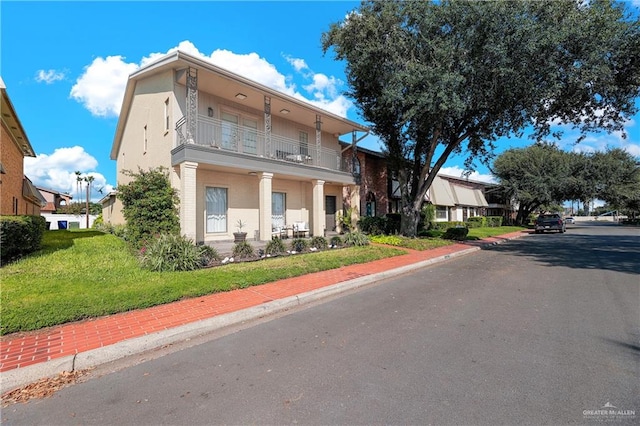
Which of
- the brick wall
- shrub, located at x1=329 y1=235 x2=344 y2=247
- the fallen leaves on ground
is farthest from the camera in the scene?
shrub, located at x1=329 y1=235 x2=344 y2=247

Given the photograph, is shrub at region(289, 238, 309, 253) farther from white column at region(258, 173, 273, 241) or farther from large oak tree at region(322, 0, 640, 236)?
large oak tree at region(322, 0, 640, 236)

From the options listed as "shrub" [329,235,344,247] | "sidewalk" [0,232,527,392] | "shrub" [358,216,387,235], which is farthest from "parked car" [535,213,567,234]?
"sidewalk" [0,232,527,392]

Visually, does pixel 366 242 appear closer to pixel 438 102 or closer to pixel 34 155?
pixel 438 102

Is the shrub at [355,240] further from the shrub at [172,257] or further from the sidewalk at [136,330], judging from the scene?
the shrub at [172,257]

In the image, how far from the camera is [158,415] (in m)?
2.77

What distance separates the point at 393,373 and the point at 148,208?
425 inches

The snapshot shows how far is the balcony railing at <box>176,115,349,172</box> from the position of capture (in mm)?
12594

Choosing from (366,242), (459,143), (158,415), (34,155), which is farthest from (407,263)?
(34,155)

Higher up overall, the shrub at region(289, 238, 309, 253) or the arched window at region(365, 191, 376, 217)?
the arched window at region(365, 191, 376, 217)

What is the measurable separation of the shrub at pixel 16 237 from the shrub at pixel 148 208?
2.69 metres

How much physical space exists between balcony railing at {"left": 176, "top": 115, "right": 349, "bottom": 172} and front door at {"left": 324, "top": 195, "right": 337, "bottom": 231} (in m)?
2.32

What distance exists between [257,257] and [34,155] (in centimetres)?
1584

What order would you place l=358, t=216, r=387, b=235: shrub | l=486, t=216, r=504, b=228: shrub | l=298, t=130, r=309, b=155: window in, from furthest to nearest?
l=486, t=216, r=504, b=228: shrub, l=358, t=216, r=387, b=235: shrub, l=298, t=130, r=309, b=155: window

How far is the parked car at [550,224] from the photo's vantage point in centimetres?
2738
